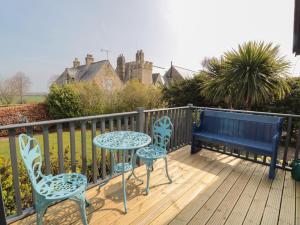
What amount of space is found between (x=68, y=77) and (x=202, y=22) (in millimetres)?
19482

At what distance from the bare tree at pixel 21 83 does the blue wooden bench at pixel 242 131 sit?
54.5 ft

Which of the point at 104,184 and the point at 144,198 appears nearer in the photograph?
the point at 144,198

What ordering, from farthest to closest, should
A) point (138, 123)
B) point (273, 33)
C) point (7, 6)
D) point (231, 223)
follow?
point (7, 6) → point (273, 33) → point (138, 123) → point (231, 223)

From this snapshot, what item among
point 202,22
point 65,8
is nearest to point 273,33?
point 202,22

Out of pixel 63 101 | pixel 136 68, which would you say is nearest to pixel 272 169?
pixel 63 101

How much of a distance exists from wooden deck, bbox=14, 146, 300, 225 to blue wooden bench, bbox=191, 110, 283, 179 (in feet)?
1.37

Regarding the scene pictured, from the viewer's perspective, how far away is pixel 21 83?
16.0 meters

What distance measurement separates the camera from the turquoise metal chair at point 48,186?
134cm

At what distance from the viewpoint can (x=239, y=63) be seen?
5047 millimetres

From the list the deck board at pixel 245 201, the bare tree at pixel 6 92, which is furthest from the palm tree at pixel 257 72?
the bare tree at pixel 6 92

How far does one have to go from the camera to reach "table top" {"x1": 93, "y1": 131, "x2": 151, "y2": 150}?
182 centimetres

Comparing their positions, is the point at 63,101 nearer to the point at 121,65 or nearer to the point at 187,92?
the point at 187,92

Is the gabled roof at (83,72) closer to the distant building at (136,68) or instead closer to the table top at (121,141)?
the distant building at (136,68)

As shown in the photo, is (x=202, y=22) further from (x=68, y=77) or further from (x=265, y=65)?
(x=68, y=77)
